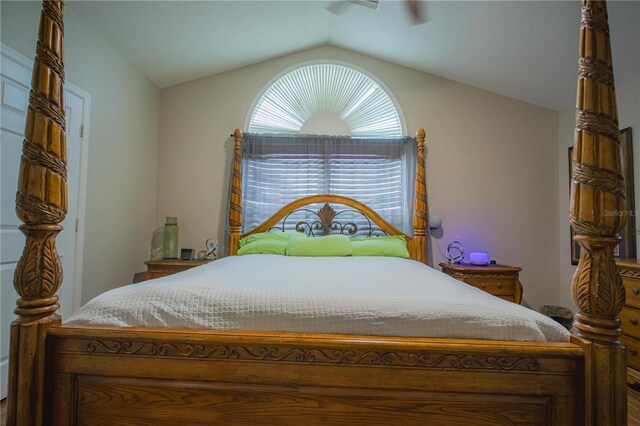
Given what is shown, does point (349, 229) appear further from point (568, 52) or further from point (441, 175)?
point (568, 52)

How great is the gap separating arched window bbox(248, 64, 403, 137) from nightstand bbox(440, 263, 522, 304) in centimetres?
164

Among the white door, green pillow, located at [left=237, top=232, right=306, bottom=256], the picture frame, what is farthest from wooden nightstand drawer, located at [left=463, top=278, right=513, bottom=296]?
the white door

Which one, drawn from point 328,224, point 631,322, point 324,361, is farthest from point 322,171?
point 631,322

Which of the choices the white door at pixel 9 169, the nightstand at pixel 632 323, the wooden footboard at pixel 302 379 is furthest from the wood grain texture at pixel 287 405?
the nightstand at pixel 632 323

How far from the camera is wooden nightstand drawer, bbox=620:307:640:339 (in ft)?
6.85

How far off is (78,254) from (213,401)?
2.13 meters

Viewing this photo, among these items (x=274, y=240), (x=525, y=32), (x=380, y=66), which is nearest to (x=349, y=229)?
(x=274, y=240)

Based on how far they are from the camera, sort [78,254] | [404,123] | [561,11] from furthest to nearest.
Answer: [404,123]
[78,254]
[561,11]

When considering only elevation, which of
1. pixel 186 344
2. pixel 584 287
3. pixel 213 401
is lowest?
pixel 213 401

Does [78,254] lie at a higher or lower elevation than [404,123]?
lower

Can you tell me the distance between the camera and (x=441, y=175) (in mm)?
3330

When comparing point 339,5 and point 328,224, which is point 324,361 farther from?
point 328,224

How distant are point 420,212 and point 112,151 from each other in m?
2.88

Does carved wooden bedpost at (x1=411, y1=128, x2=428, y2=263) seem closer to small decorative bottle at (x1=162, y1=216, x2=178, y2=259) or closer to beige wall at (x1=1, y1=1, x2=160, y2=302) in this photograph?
small decorative bottle at (x1=162, y1=216, x2=178, y2=259)
